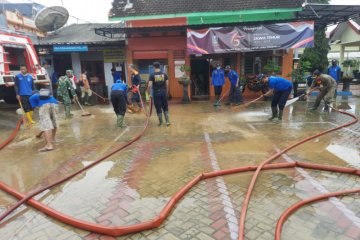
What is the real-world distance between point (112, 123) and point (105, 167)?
3695 mm

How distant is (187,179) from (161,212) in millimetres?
1104

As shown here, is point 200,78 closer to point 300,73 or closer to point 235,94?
point 235,94

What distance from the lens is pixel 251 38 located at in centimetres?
1182

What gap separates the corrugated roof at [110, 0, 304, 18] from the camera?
12836 mm

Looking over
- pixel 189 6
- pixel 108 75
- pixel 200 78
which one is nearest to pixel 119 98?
pixel 108 75

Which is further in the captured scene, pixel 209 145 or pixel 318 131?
pixel 318 131

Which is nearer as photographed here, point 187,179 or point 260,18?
point 187,179

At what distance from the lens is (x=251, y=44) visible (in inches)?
467

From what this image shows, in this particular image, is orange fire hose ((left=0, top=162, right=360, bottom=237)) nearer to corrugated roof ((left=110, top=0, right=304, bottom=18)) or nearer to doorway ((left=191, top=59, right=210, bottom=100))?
doorway ((left=191, top=59, right=210, bottom=100))

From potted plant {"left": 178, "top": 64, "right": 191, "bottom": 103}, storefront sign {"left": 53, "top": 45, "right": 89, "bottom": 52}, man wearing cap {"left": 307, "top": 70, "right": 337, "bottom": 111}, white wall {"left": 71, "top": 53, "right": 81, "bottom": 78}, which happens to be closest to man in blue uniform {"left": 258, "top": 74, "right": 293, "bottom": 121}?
man wearing cap {"left": 307, "top": 70, "right": 337, "bottom": 111}

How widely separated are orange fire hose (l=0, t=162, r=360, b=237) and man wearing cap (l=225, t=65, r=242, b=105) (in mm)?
6796

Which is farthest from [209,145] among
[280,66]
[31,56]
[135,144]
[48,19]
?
[48,19]

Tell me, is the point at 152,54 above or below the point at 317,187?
above

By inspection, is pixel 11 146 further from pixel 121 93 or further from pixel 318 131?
pixel 318 131
